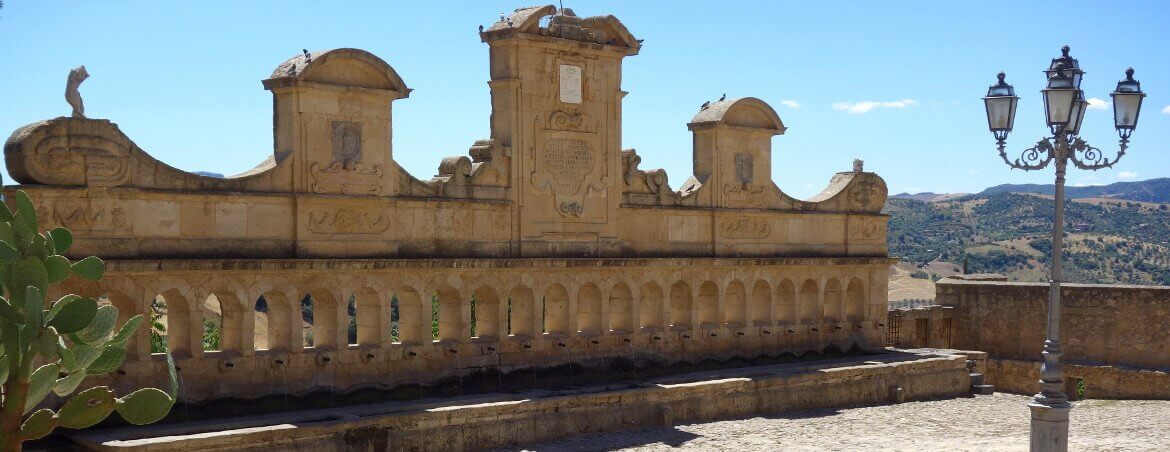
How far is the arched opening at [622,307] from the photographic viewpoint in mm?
23875

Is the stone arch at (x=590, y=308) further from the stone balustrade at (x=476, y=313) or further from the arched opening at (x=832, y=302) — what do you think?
the arched opening at (x=832, y=302)

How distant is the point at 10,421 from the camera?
9.38 meters

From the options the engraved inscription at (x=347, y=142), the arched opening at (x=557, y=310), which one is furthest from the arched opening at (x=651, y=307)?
the engraved inscription at (x=347, y=142)

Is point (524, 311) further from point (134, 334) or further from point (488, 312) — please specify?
point (134, 334)

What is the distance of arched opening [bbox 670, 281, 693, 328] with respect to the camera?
25.0m

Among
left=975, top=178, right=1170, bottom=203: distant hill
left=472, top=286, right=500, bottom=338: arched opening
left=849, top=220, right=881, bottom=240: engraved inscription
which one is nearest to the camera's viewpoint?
left=472, top=286, right=500, bottom=338: arched opening

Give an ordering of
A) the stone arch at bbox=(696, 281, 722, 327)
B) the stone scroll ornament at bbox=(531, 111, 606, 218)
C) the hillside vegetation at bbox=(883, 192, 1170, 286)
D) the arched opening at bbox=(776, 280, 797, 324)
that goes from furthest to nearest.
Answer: the hillside vegetation at bbox=(883, 192, 1170, 286), the arched opening at bbox=(776, 280, 797, 324), the stone arch at bbox=(696, 281, 722, 327), the stone scroll ornament at bbox=(531, 111, 606, 218)

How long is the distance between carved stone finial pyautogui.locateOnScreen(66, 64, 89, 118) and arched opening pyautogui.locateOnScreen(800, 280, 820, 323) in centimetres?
1550

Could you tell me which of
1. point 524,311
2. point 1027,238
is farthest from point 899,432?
point 1027,238

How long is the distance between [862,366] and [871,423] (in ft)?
9.57

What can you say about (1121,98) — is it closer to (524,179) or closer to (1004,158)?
(1004,158)

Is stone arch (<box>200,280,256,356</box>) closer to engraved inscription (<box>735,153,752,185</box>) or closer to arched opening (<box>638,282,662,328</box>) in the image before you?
arched opening (<box>638,282,662,328</box>)

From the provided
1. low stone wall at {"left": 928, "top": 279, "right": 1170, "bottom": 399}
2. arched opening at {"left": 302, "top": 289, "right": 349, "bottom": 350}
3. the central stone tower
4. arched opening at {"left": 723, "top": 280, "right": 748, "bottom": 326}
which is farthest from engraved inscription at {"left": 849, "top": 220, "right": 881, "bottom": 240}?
arched opening at {"left": 302, "top": 289, "right": 349, "bottom": 350}

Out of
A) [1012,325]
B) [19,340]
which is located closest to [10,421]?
[19,340]
